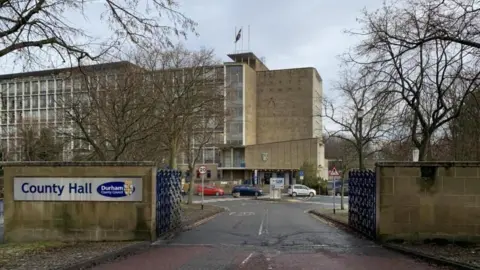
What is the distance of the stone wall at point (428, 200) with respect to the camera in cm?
1431

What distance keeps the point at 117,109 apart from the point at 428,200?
566 inches

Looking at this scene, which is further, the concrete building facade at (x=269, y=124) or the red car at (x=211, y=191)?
the concrete building facade at (x=269, y=124)

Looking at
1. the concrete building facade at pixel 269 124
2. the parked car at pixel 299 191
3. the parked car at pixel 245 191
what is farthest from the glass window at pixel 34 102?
the parked car at pixel 299 191

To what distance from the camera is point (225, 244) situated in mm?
14750

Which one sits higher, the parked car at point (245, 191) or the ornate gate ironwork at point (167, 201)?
the ornate gate ironwork at point (167, 201)

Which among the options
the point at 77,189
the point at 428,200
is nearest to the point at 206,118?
the point at 77,189

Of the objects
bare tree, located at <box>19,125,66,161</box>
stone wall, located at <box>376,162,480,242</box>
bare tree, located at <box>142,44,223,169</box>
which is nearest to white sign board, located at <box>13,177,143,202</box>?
stone wall, located at <box>376,162,480,242</box>

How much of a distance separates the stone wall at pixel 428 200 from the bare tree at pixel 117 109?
11.2 metres

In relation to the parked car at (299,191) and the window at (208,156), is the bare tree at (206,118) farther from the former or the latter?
the window at (208,156)

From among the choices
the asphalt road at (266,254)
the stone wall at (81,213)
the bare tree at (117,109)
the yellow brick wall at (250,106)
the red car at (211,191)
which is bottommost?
the red car at (211,191)

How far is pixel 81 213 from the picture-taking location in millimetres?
14930

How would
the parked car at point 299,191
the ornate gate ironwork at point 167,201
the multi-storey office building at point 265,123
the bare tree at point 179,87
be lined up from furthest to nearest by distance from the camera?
the multi-storey office building at point 265,123 < the parked car at point 299,191 < the bare tree at point 179,87 < the ornate gate ironwork at point 167,201

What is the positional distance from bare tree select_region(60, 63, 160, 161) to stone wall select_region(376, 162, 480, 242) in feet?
36.6

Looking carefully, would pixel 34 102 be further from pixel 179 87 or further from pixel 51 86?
pixel 179 87
